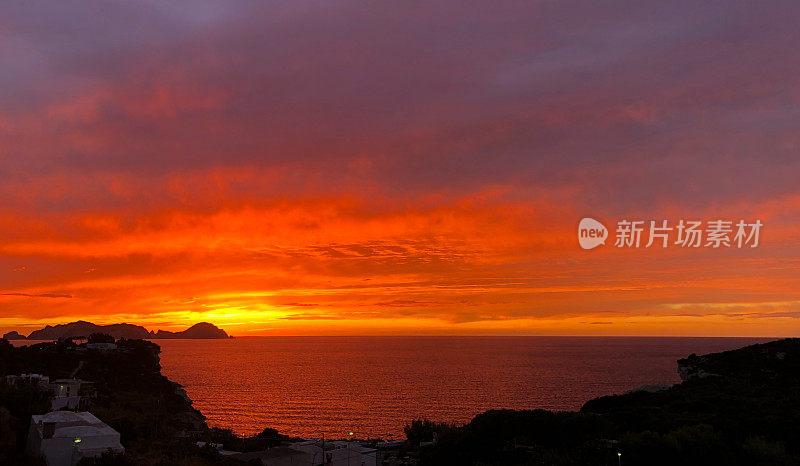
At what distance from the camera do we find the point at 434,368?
516ft

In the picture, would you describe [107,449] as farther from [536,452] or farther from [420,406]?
[420,406]

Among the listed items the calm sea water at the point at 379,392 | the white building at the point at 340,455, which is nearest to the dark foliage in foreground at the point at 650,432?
the white building at the point at 340,455

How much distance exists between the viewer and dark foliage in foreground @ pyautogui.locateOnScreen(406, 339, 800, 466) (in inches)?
1043

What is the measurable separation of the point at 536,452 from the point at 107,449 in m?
22.5

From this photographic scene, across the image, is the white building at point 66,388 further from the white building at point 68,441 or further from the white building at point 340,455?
the white building at point 340,455

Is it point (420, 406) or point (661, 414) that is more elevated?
point (661, 414)

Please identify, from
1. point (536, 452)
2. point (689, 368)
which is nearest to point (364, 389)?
point (689, 368)

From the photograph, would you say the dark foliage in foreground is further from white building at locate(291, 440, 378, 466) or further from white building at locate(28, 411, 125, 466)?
white building at locate(28, 411, 125, 466)

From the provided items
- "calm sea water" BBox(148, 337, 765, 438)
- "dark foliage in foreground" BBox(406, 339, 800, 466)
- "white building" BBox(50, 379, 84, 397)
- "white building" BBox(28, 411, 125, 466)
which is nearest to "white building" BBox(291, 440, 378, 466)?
"dark foliage in foreground" BBox(406, 339, 800, 466)

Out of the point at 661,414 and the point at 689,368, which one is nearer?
the point at 661,414

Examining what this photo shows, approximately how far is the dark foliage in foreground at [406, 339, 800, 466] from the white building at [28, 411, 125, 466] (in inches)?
705

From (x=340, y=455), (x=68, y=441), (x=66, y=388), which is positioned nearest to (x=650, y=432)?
(x=340, y=455)

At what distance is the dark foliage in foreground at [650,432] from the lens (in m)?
26.5

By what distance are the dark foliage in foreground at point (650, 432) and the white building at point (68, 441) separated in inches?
705
